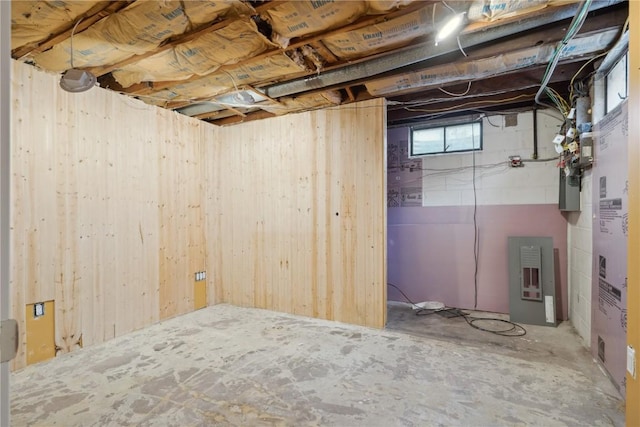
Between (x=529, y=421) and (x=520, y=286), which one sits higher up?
(x=520, y=286)

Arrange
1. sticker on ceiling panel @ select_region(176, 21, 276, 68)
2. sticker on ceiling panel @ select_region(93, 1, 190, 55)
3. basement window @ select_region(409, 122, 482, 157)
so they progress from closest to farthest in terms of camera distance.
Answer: sticker on ceiling panel @ select_region(93, 1, 190, 55) → sticker on ceiling panel @ select_region(176, 21, 276, 68) → basement window @ select_region(409, 122, 482, 157)

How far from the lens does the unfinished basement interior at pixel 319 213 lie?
80.7 inches

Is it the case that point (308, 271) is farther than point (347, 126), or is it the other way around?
point (308, 271)

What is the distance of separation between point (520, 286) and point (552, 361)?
1122mm

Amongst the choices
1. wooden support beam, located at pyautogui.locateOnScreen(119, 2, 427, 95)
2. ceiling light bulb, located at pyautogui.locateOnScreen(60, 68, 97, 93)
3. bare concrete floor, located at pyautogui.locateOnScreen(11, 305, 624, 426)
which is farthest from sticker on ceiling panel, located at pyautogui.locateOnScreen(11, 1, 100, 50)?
bare concrete floor, located at pyautogui.locateOnScreen(11, 305, 624, 426)

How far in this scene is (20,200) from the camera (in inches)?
102

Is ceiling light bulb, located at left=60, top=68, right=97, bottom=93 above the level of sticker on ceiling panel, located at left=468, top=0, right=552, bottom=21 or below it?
below

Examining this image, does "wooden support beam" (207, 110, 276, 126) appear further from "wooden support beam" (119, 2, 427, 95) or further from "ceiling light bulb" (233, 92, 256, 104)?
"wooden support beam" (119, 2, 427, 95)

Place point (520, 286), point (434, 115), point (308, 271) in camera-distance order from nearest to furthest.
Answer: point (520, 286)
point (308, 271)
point (434, 115)

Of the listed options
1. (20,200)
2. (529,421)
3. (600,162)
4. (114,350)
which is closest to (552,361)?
(529,421)

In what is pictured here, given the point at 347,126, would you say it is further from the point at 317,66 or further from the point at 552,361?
the point at 552,361

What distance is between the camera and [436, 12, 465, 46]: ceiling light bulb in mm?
1992

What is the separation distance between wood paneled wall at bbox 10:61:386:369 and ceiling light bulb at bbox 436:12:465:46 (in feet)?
4.28

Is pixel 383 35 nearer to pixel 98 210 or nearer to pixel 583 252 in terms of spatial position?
pixel 583 252
